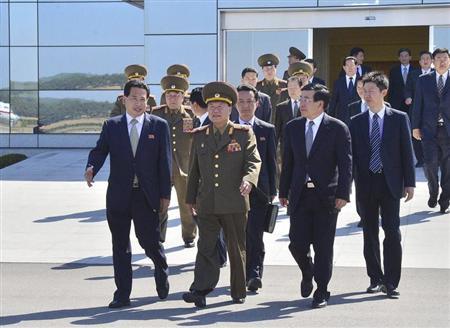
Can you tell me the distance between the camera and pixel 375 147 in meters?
8.39

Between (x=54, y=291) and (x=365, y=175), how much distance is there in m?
2.94

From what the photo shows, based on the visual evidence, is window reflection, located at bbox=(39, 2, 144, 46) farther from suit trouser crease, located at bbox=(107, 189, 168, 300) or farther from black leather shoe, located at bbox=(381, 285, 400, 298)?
black leather shoe, located at bbox=(381, 285, 400, 298)

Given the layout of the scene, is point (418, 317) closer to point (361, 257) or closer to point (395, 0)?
point (361, 257)

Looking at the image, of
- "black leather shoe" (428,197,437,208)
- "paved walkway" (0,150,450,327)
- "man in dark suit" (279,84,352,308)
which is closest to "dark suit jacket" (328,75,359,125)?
"paved walkway" (0,150,450,327)

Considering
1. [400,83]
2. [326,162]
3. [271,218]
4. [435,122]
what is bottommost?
[271,218]

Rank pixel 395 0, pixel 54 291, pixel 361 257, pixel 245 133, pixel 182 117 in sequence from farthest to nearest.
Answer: pixel 395 0
pixel 182 117
pixel 361 257
pixel 54 291
pixel 245 133

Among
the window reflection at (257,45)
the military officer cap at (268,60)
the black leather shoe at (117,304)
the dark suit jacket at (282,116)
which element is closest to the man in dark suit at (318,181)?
the black leather shoe at (117,304)

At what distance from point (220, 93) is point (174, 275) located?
2245mm

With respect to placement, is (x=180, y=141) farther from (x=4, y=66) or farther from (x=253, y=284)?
(x=4, y=66)

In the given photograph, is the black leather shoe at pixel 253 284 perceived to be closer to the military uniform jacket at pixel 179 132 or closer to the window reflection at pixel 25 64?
the military uniform jacket at pixel 179 132

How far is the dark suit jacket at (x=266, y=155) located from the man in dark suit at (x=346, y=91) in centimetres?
625

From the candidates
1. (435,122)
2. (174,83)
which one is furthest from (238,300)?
(435,122)

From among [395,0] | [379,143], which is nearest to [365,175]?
[379,143]

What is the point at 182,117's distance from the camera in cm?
1097
